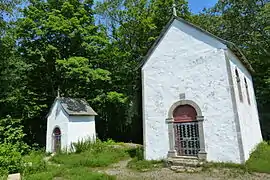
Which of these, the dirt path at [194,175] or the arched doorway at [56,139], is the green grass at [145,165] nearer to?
the dirt path at [194,175]

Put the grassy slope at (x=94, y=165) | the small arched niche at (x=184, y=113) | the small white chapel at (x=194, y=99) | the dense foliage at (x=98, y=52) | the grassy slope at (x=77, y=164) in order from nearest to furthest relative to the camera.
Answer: the grassy slope at (x=77, y=164), the grassy slope at (x=94, y=165), the small white chapel at (x=194, y=99), the small arched niche at (x=184, y=113), the dense foliage at (x=98, y=52)

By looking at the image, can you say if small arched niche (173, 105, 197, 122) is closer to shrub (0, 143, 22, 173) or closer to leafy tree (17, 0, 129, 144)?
shrub (0, 143, 22, 173)

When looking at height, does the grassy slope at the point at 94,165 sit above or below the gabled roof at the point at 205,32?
below

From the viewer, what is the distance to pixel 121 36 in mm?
24250

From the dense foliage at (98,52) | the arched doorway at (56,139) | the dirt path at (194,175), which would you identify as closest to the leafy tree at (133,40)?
the dense foliage at (98,52)

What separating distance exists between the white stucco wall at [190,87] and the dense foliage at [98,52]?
8.12 m

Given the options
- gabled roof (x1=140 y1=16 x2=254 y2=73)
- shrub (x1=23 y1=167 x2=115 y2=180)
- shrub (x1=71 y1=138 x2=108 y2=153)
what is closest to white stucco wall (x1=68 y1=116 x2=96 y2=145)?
shrub (x1=71 y1=138 x2=108 y2=153)

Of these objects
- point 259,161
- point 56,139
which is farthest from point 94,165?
point 259,161

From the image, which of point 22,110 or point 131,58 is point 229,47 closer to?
point 131,58

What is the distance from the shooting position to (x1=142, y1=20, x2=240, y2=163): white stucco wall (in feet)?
33.1

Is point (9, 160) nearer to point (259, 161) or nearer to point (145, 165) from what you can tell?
point (145, 165)

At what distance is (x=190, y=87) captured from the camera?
11117mm

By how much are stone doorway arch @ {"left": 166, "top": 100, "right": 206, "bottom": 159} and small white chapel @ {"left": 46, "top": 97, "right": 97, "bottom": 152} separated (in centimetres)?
892

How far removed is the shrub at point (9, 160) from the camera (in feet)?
28.0
